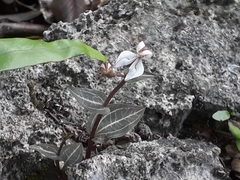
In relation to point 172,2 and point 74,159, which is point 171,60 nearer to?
point 172,2

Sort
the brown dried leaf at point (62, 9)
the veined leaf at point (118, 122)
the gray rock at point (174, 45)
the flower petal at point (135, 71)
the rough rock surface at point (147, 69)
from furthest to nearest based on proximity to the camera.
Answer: the brown dried leaf at point (62, 9) < the gray rock at point (174, 45) < the rough rock surface at point (147, 69) < the veined leaf at point (118, 122) < the flower petal at point (135, 71)

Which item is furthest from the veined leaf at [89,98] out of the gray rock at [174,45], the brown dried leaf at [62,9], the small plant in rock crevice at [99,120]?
the brown dried leaf at [62,9]

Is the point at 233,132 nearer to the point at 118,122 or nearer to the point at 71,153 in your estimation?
the point at 118,122

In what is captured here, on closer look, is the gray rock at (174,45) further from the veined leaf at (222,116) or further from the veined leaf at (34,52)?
the veined leaf at (34,52)

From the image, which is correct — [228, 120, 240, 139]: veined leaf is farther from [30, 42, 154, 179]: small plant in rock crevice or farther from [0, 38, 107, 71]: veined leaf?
[0, 38, 107, 71]: veined leaf

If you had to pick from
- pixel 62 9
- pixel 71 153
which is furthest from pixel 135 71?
pixel 62 9

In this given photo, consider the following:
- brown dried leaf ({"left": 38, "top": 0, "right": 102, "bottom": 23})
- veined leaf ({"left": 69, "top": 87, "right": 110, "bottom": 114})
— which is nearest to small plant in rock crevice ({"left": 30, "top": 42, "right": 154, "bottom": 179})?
veined leaf ({"left": 69, "top": 87, "right": 110, "bottom": 114})
